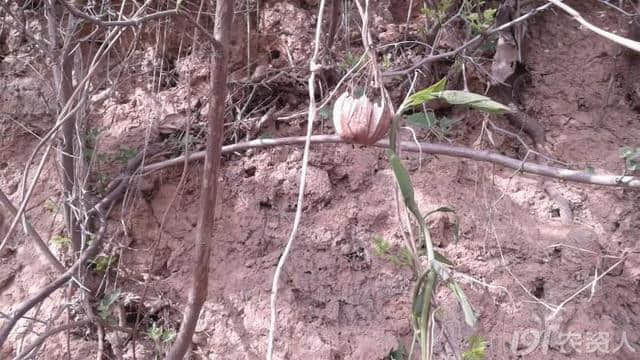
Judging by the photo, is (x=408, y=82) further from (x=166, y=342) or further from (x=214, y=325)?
(x=166, y=342)

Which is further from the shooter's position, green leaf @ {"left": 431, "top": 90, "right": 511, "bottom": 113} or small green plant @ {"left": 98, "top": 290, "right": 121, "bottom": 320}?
small green plant @ {"left": 98, "top": 290, "right": 121, "bottom": 320}

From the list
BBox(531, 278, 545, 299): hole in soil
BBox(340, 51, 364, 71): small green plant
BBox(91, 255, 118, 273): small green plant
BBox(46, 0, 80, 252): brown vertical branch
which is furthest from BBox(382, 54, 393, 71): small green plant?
BBox(91, 255, 118, 273): small green plant

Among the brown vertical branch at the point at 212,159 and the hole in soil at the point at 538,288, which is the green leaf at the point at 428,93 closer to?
the brown vertical branch at the point at 212,159

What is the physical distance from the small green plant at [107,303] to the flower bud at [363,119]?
965mm

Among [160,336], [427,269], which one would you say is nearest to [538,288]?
[427,269]

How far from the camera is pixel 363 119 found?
895 mm

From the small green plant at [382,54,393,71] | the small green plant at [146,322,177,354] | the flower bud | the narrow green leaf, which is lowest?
the small green plant at [146,322,177,354]

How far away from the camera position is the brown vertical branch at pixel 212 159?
125cm

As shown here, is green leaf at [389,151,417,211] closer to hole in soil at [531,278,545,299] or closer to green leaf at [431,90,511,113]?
green leaf at [431,90,511,113]

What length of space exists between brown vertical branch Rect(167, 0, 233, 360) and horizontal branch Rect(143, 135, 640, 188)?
278 millimetres

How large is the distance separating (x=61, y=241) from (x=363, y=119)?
3.79 feet

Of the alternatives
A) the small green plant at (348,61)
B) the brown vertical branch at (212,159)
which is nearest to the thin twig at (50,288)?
the brown vertical branch at (212,159)

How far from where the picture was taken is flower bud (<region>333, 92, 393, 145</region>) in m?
0.89

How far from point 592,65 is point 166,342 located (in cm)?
162
